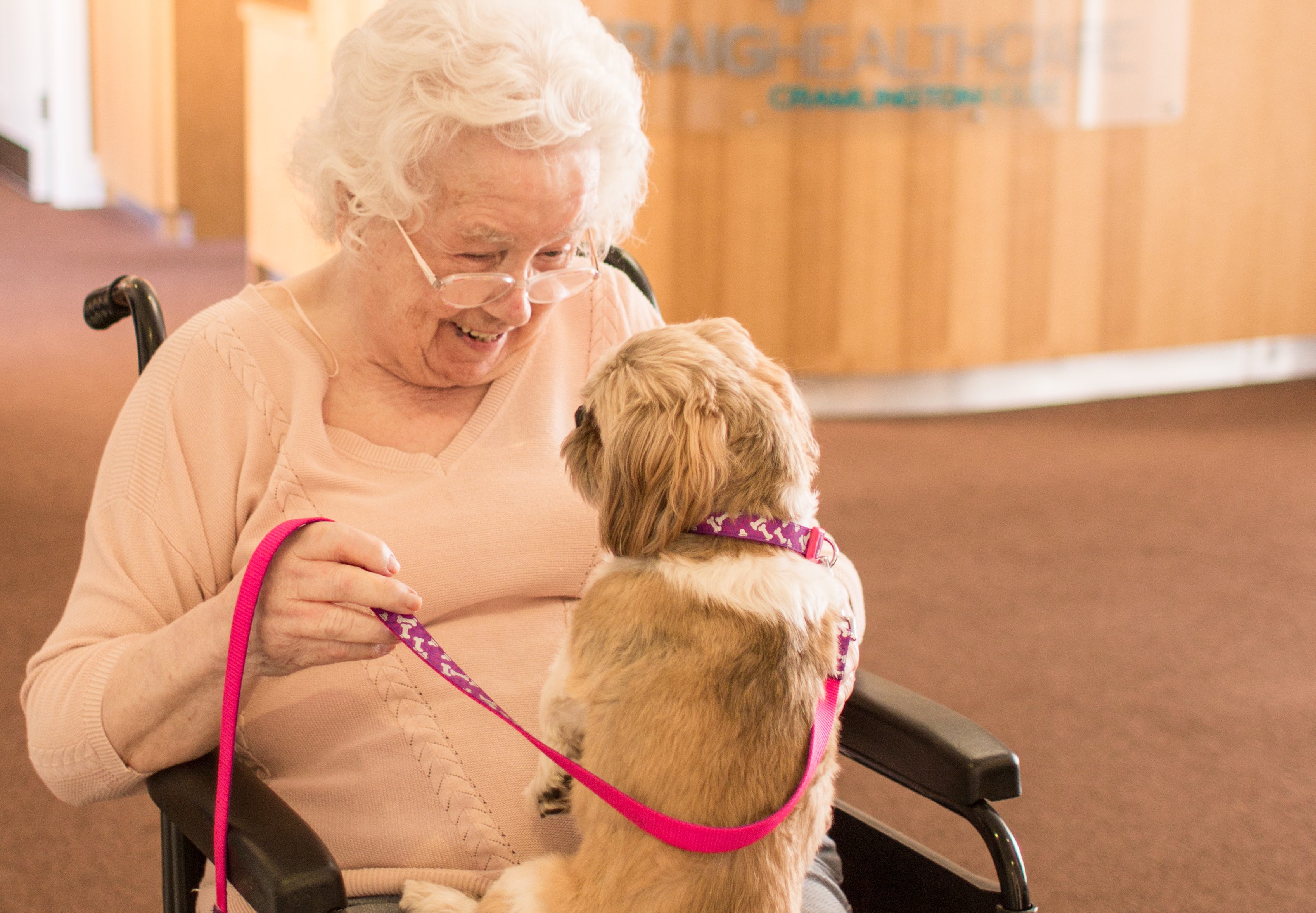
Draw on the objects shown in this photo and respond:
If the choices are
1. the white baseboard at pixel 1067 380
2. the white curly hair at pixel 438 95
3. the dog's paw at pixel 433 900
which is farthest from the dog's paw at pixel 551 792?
the white baseboard at pixel 1067 380

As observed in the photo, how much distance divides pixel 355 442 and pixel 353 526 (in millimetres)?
129

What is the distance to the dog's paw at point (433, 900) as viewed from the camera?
133 centimetres

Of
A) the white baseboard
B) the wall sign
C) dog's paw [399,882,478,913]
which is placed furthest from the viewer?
the white baseboard

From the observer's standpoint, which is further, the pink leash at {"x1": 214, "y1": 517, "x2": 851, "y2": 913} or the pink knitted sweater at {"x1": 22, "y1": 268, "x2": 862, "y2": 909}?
the pink knitted sweater at {"x1": 22, "y1": 268, "x2": 862, "y2": 909}

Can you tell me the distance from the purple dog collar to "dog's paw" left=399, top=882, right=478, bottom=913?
0.44m

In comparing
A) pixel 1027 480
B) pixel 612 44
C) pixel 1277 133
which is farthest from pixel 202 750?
pixel 1277 133

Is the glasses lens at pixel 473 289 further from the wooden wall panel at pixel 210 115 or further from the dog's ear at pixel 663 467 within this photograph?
the wooden wall panel at pixel 210 115

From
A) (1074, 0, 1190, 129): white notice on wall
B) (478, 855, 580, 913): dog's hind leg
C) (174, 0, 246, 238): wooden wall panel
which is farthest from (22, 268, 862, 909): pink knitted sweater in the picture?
(174, 0, 246, 238): wooden wall panel

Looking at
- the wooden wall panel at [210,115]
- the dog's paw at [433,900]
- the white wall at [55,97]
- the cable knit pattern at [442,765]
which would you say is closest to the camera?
the dog's paw at [433,900]

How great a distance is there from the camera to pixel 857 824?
64.0 inches

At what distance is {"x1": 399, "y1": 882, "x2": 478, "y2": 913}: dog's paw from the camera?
1325 mm

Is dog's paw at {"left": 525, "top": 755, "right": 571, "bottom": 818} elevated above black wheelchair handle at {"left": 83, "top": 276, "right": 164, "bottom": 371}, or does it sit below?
below

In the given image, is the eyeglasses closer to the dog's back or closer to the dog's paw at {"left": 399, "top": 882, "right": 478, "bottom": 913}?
the dog's back

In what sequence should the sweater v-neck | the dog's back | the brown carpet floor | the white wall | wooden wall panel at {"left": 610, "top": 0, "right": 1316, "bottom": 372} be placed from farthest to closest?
the white wall
wooden wall panel at {"left": 610, "top": 0, "right": 1316, "bottom": 372}
the brown carpet floor
the sweater v-neck
the dog's back
